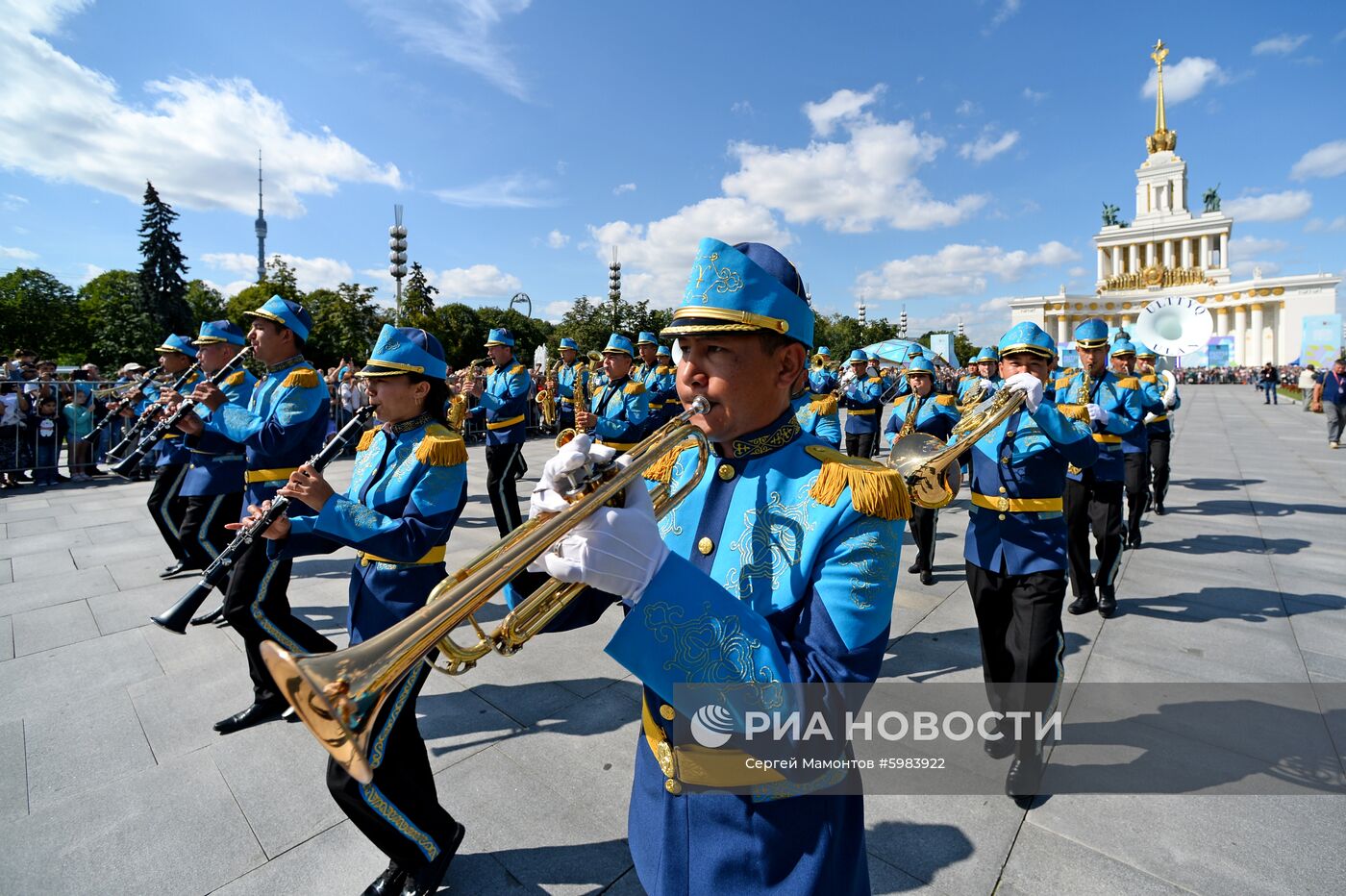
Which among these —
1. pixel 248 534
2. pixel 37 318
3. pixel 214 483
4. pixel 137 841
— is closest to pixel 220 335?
pixel 214 483

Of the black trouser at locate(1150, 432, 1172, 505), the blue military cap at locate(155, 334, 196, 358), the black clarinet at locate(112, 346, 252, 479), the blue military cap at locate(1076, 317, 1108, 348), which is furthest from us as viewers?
the black trouser at locate(1150, 432, 1172, 505)

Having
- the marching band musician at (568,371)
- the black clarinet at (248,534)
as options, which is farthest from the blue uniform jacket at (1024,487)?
the marching band musician at (568,371)

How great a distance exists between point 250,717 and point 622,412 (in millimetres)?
6127

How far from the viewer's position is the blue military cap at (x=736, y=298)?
1.56m

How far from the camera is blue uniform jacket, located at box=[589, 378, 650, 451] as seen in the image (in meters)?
9.12

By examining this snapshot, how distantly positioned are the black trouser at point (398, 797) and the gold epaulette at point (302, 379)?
2878 millimetres

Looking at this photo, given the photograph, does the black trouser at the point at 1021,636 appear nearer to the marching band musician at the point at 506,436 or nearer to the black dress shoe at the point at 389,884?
the black dress shoe at the point at 389,884

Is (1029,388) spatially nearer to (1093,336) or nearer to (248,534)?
(1093,336)

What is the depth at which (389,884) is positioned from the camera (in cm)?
276

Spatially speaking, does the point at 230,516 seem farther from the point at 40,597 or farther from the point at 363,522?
the point at 363,522

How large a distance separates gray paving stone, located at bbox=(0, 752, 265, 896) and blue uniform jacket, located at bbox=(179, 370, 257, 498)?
278cm

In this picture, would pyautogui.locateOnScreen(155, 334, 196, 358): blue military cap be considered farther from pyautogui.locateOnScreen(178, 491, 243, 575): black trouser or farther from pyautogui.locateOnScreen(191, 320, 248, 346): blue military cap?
pyautogui.locateOnScreen(178, 491, 243, 575): black trouser

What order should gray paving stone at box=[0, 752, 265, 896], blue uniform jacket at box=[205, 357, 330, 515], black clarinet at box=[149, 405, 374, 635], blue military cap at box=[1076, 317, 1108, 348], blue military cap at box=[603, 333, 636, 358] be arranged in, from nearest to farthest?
gray paving stone at box=[0, 752, 265, 896] < black clarinet at box=[149, 405, 374, 635] < blue uniform jacket at box=[205, 357, 330, 515] < blue military cap at box=[1076, 317, 1108, 348] < blue military cap at box=[603, 333, 636, 358]

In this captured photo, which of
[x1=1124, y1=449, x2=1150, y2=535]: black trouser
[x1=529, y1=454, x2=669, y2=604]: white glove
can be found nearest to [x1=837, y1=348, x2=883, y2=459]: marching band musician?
[x1=1124, y1=449, x2=1150, y2=535]: black trouser
